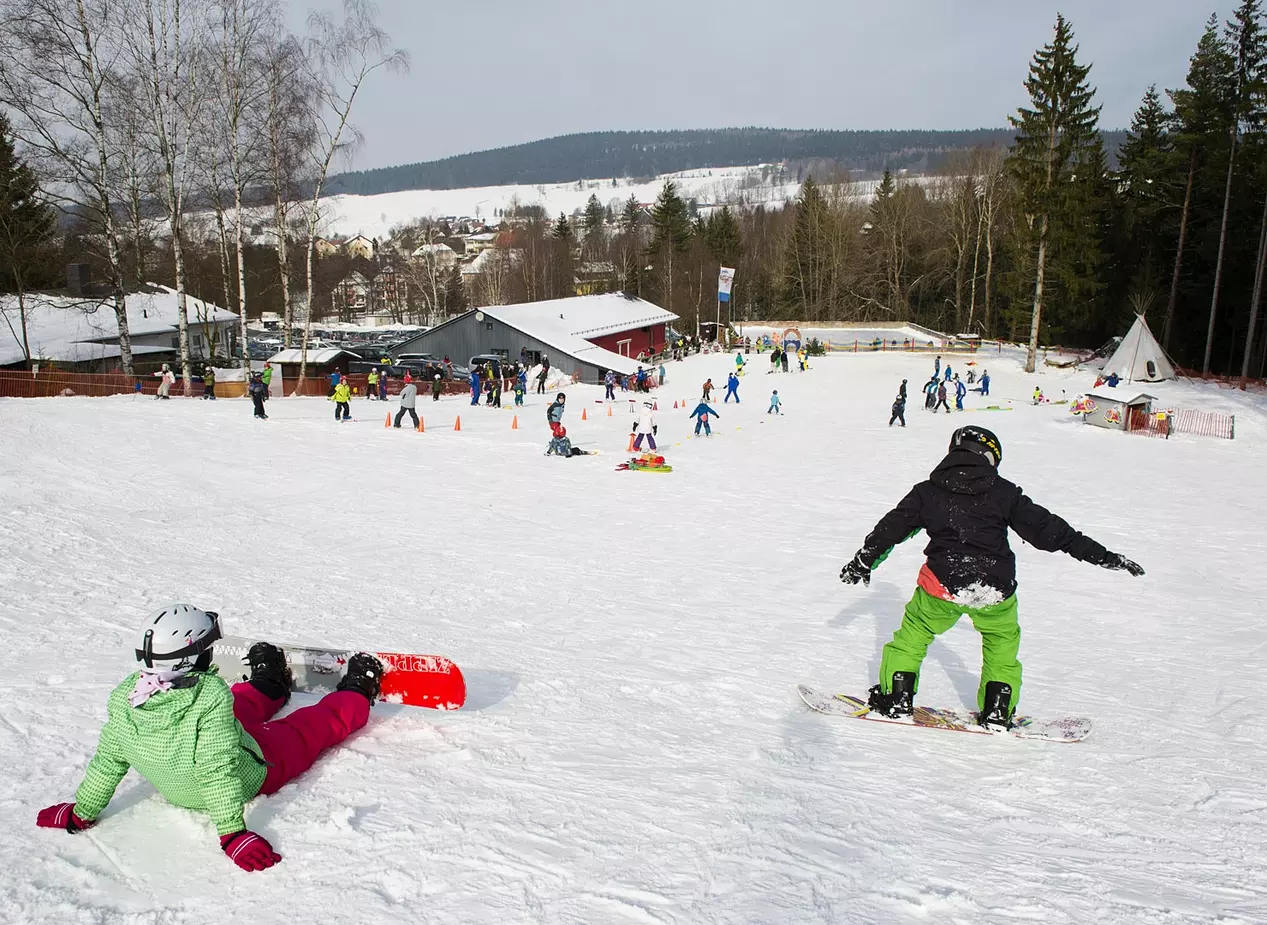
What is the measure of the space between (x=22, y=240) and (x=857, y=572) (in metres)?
34.2

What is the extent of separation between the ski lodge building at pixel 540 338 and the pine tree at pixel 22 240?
15.1 meters

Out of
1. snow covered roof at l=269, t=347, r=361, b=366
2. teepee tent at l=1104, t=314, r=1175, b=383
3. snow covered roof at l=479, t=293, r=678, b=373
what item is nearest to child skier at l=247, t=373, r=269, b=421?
snow covered roof at l=269, t=347, r=361, b=366

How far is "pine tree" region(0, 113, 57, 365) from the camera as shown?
25859 mm

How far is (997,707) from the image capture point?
439 centimetres

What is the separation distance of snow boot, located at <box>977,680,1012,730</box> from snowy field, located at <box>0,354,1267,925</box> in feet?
0.35

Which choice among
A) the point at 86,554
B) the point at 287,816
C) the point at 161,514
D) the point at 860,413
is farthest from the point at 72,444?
the point at 860,413

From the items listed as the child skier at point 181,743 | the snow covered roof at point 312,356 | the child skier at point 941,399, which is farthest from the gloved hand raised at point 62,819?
the snow covered roof at point 312,356

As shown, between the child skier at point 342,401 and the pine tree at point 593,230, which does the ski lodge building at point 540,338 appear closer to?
the child skier at point 342,401

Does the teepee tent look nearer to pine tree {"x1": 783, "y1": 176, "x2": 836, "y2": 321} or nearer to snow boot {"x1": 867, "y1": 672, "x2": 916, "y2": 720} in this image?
snow boot {"x1": 867, "y1": 672, "x2": 916, "y2": 720}

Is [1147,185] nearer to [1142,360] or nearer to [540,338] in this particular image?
[1142,360]

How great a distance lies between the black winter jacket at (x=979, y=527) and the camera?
4004mm

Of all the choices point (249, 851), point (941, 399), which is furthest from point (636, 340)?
point (249, 851)

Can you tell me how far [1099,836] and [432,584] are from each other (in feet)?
19.1

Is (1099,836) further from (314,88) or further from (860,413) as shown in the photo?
(314,88)
